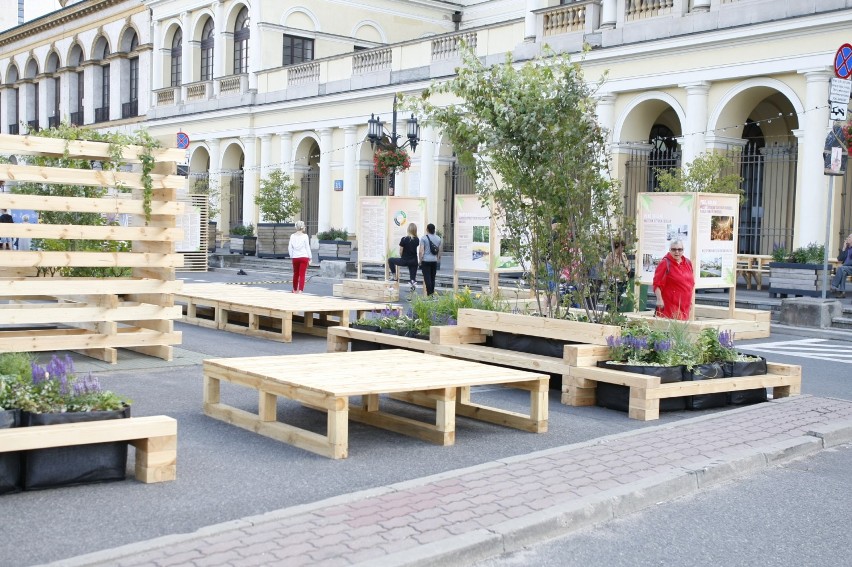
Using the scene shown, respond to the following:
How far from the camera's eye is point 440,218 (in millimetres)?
35219

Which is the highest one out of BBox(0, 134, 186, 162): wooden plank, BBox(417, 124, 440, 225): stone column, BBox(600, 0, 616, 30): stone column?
BBox(600, 0, 616, 30): stone column

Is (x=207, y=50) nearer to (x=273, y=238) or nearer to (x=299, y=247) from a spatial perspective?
(x=273, y=238)

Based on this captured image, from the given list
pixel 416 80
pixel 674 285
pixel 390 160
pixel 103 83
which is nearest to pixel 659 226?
pixel 674 285

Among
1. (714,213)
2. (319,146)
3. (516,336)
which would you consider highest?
(319,146)

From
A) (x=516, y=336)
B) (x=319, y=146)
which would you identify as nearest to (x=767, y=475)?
(x=516, y=336)

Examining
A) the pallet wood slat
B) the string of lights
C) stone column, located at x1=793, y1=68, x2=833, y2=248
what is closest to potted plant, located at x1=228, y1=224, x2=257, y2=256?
the string of lights

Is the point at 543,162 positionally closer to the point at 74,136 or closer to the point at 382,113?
the point at 74,136

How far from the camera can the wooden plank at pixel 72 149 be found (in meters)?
10.4

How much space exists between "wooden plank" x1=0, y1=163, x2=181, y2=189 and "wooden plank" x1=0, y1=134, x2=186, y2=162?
187 millimetres

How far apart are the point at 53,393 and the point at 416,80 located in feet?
94.9

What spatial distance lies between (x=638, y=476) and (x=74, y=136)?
26.9ft

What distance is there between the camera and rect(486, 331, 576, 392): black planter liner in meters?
10.5

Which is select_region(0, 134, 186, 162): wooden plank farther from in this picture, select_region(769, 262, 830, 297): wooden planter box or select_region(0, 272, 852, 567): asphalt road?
select_region(769, 262, 830, 297): wooden planter box

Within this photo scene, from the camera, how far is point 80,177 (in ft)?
35.3
